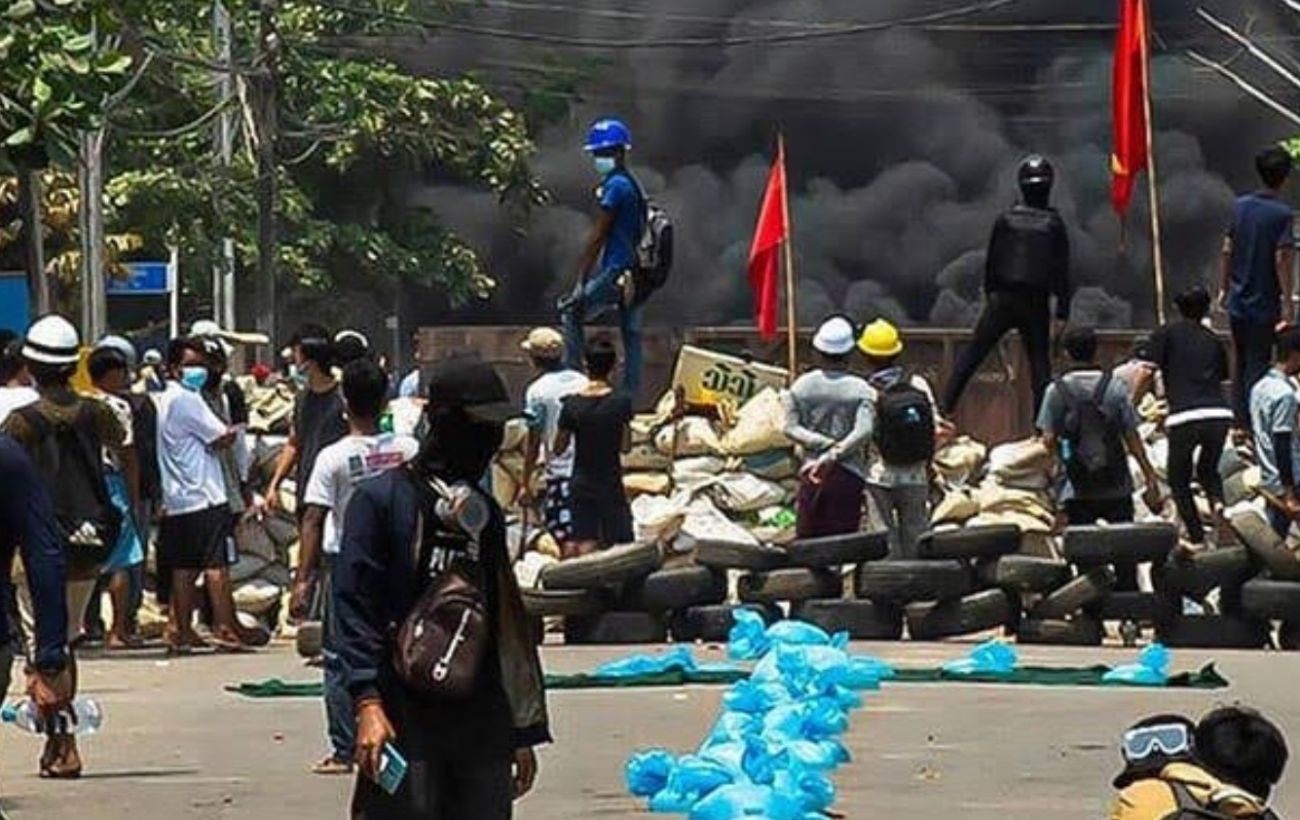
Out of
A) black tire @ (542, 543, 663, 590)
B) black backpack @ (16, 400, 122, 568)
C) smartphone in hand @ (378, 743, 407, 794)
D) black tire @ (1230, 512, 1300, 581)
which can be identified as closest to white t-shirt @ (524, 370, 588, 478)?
black tire @ (542, 543, 663, 590)

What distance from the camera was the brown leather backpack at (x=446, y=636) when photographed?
25.6 ft

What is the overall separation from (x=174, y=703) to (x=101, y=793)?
325cm

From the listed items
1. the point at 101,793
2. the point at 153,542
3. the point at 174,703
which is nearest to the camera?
the point at 101,793

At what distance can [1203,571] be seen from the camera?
17.5 metres

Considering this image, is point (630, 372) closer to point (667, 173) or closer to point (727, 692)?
point (727, 692)

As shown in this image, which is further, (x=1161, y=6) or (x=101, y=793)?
(x=1161, y=6)

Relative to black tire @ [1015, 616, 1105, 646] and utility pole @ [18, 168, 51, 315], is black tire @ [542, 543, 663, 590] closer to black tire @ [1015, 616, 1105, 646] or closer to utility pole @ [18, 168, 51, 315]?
black tire @ [1015, 616, 1105, 646]

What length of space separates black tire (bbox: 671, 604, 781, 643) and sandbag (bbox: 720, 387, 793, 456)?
3868 mm

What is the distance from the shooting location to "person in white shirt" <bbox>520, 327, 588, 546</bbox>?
18.1 m

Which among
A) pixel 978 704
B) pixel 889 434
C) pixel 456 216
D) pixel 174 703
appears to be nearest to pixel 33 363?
pixel 174 703

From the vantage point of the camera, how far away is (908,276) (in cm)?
4612

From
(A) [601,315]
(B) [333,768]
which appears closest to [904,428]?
(A) [601,315]

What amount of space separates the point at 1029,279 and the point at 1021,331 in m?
0.67

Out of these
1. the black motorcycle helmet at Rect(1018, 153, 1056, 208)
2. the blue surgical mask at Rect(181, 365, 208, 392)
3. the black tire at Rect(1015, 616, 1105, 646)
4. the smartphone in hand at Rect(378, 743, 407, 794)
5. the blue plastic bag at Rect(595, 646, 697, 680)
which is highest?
the black motorcycle helmet at Rect(1018, 153, 1056, 208)
